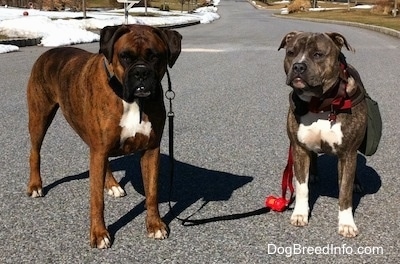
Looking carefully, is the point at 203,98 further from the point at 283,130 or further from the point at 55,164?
the point at 55,164

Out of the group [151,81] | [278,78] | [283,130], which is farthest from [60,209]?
[278,78]

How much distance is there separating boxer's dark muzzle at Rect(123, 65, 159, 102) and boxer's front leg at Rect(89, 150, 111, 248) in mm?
519

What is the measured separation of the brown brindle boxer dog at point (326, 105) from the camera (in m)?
3.72

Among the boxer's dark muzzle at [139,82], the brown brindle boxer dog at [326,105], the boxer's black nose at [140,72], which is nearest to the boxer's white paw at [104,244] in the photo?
the boxer's dark muzzle at [139,82]

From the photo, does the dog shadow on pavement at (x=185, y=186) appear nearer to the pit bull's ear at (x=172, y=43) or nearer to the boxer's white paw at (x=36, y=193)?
the boxer's white paw at (x=36, y=193)

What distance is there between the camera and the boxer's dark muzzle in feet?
10.9

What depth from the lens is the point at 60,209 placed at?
4430mm

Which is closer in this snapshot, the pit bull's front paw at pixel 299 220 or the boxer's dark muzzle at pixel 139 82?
the boxer's dark muzzle at pixel 139 82

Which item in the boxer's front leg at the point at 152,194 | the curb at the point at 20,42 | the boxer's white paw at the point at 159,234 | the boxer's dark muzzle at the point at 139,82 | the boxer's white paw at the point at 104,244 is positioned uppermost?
the boxer's dark muzzle at the point at 139,82

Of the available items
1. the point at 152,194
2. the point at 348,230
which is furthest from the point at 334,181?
the point at 152,194

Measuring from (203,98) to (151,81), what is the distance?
6.32 m

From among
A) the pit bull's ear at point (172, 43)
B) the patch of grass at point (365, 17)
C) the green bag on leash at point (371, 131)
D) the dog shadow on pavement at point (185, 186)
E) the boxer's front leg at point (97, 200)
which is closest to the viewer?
the pit bull's ear at point (172, 43)

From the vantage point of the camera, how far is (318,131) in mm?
3898

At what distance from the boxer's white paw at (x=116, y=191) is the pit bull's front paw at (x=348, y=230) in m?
1.73
